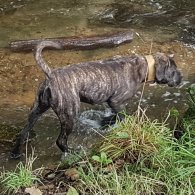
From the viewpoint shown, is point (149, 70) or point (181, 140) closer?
point (181, 140)

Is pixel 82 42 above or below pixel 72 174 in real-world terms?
below

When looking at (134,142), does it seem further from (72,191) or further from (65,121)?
(65,121)

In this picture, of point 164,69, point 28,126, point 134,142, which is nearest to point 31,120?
point 28,126

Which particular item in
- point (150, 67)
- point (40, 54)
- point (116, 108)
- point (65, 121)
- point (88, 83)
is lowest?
point (116, 108)

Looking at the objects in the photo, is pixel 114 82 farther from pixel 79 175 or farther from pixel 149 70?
pixel 79 175

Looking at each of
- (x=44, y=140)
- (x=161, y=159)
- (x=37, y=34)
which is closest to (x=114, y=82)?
(x=44, y=140)

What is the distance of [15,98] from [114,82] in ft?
6.09

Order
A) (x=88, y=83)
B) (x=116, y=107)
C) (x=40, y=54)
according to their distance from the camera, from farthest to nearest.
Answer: (x=116, y=107)
(x=88, y=83)
(x=40, y=54)

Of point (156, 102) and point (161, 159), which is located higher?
point (161, 159)

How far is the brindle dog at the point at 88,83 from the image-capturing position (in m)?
5.50

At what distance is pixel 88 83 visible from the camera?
19.1 feet

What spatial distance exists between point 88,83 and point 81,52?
8.98ft

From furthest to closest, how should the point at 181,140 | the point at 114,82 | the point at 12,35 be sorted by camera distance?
the point at 12,35 → the point at 114,82 → the point at 181,140

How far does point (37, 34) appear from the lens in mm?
9078
